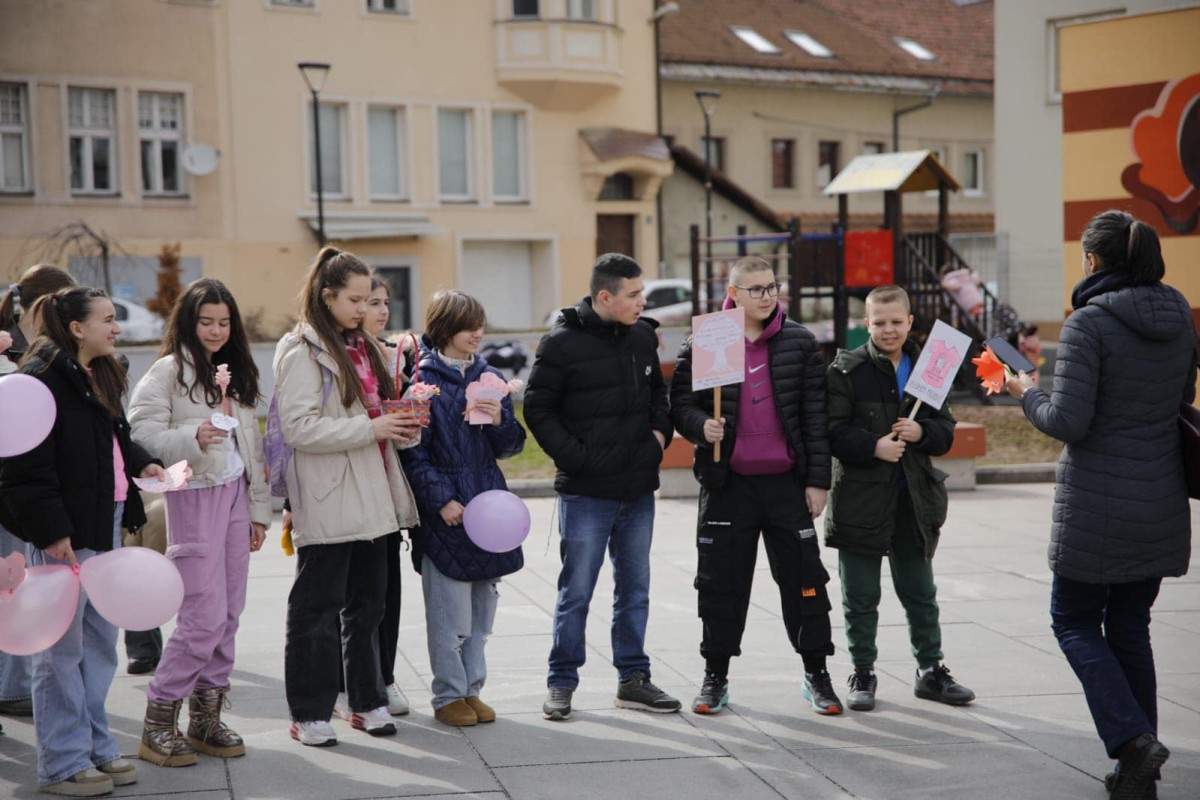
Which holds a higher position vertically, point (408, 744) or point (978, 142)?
point (978, 142)

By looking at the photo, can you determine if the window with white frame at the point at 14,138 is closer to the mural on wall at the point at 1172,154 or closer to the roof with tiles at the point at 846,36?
the roof with tiles at the point at 846,36

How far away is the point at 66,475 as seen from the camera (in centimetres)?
491

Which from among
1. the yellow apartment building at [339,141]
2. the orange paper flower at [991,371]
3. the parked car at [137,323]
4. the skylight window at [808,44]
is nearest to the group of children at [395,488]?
the orange paper flower at [991,371]

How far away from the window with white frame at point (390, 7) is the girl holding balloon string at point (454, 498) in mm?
27232

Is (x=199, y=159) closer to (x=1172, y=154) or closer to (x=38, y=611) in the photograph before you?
(x=1172, y=154)

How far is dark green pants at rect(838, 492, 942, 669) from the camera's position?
6.11m

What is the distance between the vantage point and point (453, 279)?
32812 millimetres

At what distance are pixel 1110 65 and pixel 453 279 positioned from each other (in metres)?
20.9

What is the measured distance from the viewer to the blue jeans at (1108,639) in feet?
16.2

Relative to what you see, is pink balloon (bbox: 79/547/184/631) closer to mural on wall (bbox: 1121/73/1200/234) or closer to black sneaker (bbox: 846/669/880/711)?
black sneaker (bbox: 846/669/880/711)

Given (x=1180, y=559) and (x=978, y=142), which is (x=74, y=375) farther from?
(x=978, y=142)

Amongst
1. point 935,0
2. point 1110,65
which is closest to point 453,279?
point 1110,65

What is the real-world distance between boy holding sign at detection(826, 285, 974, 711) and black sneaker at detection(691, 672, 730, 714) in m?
0.54

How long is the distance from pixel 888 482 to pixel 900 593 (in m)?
0.52
